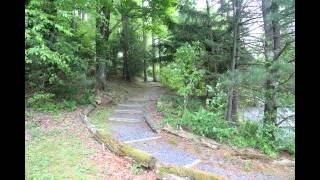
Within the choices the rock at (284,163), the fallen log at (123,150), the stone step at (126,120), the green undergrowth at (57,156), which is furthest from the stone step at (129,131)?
the rock at (284,163)

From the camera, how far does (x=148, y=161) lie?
6.91m

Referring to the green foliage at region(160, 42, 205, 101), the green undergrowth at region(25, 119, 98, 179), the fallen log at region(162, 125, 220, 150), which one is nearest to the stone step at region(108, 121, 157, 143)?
the fallen log at region(162, 125, 220, 150)

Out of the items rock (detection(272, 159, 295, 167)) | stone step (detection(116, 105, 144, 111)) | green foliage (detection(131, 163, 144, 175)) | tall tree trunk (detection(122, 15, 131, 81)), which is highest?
tall tree trunk (detection(122, 15, 131, 81))

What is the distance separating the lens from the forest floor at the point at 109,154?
21.5ft

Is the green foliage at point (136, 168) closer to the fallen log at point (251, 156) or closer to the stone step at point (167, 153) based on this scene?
the stone step at point (167, 153)

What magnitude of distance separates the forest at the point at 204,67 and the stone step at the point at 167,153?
1562 millimetres

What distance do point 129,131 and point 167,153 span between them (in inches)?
92.6

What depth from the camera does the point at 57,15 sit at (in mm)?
10414

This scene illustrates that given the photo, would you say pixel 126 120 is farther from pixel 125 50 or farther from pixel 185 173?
pixel 125 50

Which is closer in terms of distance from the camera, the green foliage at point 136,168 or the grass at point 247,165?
the green foliage at point 136,168

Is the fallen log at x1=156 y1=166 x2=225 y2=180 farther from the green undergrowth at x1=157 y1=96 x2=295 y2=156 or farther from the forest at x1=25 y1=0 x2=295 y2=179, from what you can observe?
the green undergrowth at x1=157 y1=96 x2=295 y2=156

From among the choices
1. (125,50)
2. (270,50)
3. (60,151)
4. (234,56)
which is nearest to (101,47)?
(125,50)

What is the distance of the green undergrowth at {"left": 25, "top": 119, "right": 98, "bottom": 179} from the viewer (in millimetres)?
6258
